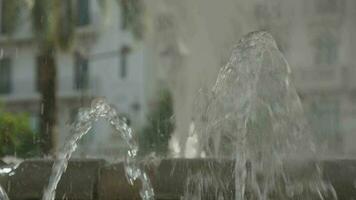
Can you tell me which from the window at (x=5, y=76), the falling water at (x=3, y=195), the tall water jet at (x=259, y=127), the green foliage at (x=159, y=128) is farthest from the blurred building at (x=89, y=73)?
the falling water at (x=3, y=195)

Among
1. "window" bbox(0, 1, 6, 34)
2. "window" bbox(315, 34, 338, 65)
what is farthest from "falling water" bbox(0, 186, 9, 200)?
"window" bbox(0, 1, 6, 34)

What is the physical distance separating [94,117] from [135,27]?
19.5 feet

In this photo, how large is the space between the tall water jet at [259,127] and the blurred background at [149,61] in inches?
121

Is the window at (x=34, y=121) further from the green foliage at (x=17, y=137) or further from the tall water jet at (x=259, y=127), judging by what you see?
the tall water jet at (x=259, y=127)

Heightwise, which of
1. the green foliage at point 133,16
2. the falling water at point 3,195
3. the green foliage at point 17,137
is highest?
the green foliage at point 133,16

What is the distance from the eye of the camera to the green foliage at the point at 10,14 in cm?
1139

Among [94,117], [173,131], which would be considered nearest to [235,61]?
[94,117]

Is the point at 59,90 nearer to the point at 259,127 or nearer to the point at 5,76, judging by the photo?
the point at 5,76

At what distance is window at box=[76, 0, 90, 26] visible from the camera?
37.8 ft

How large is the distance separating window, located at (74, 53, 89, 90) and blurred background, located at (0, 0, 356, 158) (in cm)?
1

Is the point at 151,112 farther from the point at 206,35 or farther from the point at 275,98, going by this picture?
the point at 275,98

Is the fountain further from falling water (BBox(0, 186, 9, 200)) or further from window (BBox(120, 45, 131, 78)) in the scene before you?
window (BBox(120, 45, 131, 78))

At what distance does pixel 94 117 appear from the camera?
5.14 metres

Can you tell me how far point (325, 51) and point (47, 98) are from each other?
348cm
